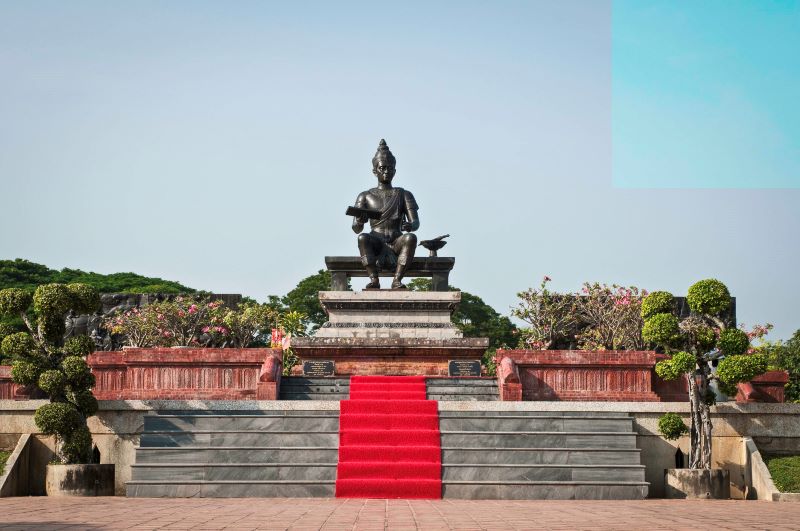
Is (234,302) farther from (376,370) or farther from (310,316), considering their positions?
(376,370)

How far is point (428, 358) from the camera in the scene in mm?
18844

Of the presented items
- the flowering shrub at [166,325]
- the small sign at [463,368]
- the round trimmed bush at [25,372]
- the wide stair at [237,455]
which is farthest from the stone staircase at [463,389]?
the flowering shrub at [166,325]

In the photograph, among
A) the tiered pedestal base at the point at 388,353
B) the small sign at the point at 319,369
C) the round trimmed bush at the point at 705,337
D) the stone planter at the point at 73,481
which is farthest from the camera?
the tiered pedestal base at the point at 388,353

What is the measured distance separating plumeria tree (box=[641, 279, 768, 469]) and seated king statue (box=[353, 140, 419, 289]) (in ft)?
20.7

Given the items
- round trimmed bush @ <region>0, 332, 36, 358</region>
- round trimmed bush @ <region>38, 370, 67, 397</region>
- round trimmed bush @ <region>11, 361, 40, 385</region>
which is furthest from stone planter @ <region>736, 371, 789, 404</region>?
round trimmed bush @ <region>0, 332, 36, 358</region>

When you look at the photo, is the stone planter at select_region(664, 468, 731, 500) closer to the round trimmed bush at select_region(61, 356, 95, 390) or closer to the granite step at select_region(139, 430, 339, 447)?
the granite step at select_region(139, 430, 339, 447)

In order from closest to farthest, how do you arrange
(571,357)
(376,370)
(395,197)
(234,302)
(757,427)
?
(757,427)
(571,357)
(376,370)
(395,197)
(234,302)

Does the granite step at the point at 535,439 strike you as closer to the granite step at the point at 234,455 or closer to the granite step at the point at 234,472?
the granite step at the point at 234,455

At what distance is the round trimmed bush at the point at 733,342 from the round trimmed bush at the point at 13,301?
33.5 feet

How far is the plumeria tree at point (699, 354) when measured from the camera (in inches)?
583

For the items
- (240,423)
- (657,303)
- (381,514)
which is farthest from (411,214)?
(381,514)

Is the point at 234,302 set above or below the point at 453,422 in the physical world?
above

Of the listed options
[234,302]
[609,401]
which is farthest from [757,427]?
[234,302]

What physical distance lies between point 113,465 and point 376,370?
5588 millimetres
